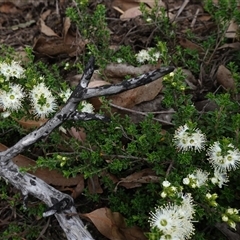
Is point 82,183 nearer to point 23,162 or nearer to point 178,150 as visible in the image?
point 23,162

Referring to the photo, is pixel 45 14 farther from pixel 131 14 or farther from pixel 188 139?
pixel 188 139

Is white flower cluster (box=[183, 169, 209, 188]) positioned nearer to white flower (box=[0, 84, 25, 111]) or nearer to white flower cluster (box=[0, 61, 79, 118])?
white flower cluster (box=[0, 61, 79, 118])

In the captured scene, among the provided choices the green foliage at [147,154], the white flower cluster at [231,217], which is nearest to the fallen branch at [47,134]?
the green foliage at [147,154]

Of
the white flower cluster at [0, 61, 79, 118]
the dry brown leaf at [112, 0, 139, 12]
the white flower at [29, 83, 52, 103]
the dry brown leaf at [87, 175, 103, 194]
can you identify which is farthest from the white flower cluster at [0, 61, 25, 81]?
the dry brown leaf at [112, 0, 139, 12]

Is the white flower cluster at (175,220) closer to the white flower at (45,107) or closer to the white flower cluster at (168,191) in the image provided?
the white flower cluster at (168,191)

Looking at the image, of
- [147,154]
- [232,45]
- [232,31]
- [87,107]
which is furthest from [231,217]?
[232,31]

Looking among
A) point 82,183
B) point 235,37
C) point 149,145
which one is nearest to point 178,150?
point 149,145
